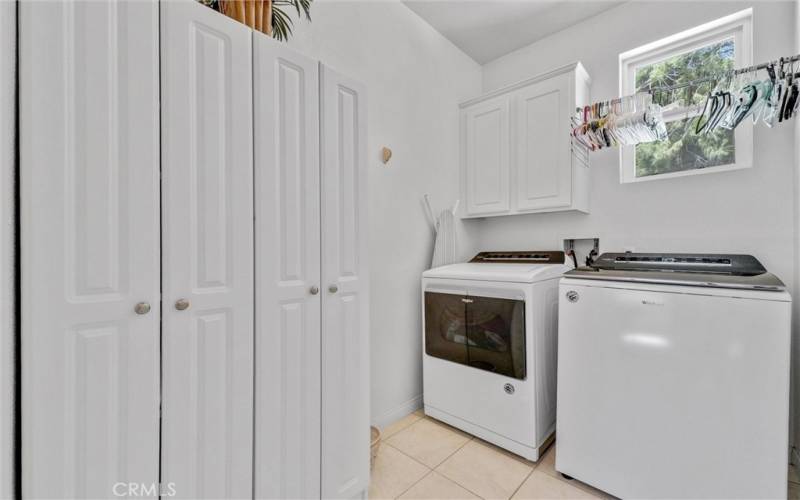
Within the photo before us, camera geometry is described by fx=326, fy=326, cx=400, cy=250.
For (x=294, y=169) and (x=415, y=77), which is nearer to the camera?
(x=294, y=169)

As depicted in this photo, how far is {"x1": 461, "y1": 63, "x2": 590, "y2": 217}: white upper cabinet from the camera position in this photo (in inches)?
87.1

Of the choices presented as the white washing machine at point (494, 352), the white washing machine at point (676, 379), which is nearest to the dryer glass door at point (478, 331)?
the white washing machine at point (494, 352)

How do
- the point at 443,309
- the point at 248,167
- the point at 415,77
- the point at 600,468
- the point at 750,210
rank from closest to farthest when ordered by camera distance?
the point at 248,167 < the point at 600,468 < the point at 750,210 < the point at 443,309 < the point at 415,77

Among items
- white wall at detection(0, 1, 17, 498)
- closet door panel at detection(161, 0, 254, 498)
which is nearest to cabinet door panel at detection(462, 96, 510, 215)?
closet door panel at detection(161, 0, 254, 498)

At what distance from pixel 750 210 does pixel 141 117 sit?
2.80 metres

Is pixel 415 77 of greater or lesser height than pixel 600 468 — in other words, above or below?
above

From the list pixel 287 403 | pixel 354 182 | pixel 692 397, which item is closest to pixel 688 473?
pixel 692 397

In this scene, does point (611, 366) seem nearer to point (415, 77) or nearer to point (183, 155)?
point (183, 155)

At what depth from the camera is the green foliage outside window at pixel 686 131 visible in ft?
6.37

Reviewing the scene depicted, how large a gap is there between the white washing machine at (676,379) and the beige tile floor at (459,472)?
0.15 m

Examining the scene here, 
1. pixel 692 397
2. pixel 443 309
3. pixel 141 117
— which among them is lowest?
pixel 692 397

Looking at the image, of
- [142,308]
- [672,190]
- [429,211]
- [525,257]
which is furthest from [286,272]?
[672,190]

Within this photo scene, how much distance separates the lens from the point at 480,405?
1.98m

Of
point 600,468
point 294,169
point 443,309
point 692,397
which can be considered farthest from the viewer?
point 443,309
